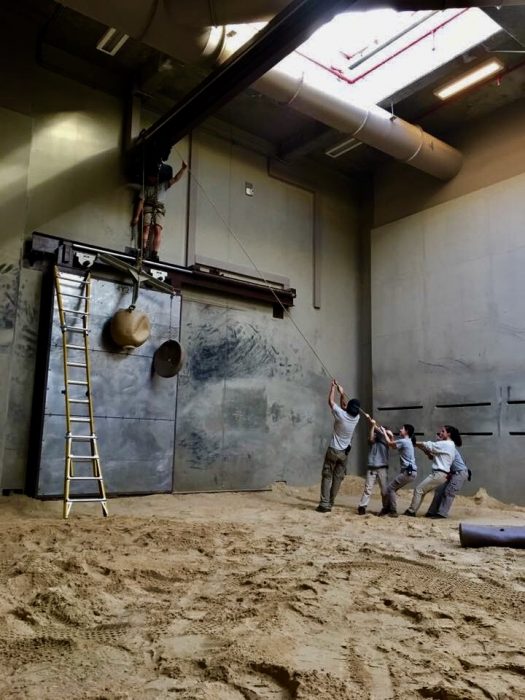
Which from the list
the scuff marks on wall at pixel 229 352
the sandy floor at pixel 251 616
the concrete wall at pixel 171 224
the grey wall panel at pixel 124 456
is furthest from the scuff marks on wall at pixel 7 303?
the sandy floor at pixel 251 616

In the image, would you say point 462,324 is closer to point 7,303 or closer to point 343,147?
point 343,147

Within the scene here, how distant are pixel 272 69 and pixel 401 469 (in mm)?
5279

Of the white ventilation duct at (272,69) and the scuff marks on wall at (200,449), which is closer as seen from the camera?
the white ventilation duct at (272,69)

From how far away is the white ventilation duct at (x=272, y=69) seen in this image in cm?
556

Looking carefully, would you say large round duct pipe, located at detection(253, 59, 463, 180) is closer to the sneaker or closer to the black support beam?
the black support beam

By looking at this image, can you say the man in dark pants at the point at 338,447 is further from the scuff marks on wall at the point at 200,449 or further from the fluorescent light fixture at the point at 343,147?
the fluorescent light fixture at the point at 343,147

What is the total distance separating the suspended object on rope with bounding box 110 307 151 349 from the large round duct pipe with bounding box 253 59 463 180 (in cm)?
336

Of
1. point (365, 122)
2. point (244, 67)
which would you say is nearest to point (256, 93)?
point (365, 122)

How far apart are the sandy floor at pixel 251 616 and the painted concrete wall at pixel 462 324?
4.26m

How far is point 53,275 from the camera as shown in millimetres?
7219

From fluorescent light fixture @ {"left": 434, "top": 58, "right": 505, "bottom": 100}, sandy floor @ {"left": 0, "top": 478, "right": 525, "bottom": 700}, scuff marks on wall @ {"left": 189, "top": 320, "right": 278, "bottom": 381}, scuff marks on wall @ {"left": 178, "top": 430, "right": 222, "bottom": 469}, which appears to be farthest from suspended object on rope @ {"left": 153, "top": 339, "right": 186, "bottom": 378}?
fluorescent light fixture @ {"left": 434, "top": 58, "right": 505, "bottom": 100}

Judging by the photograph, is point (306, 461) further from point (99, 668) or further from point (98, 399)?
point (99, 668)

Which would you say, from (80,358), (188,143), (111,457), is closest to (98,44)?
(188,143)

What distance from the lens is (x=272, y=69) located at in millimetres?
7160
